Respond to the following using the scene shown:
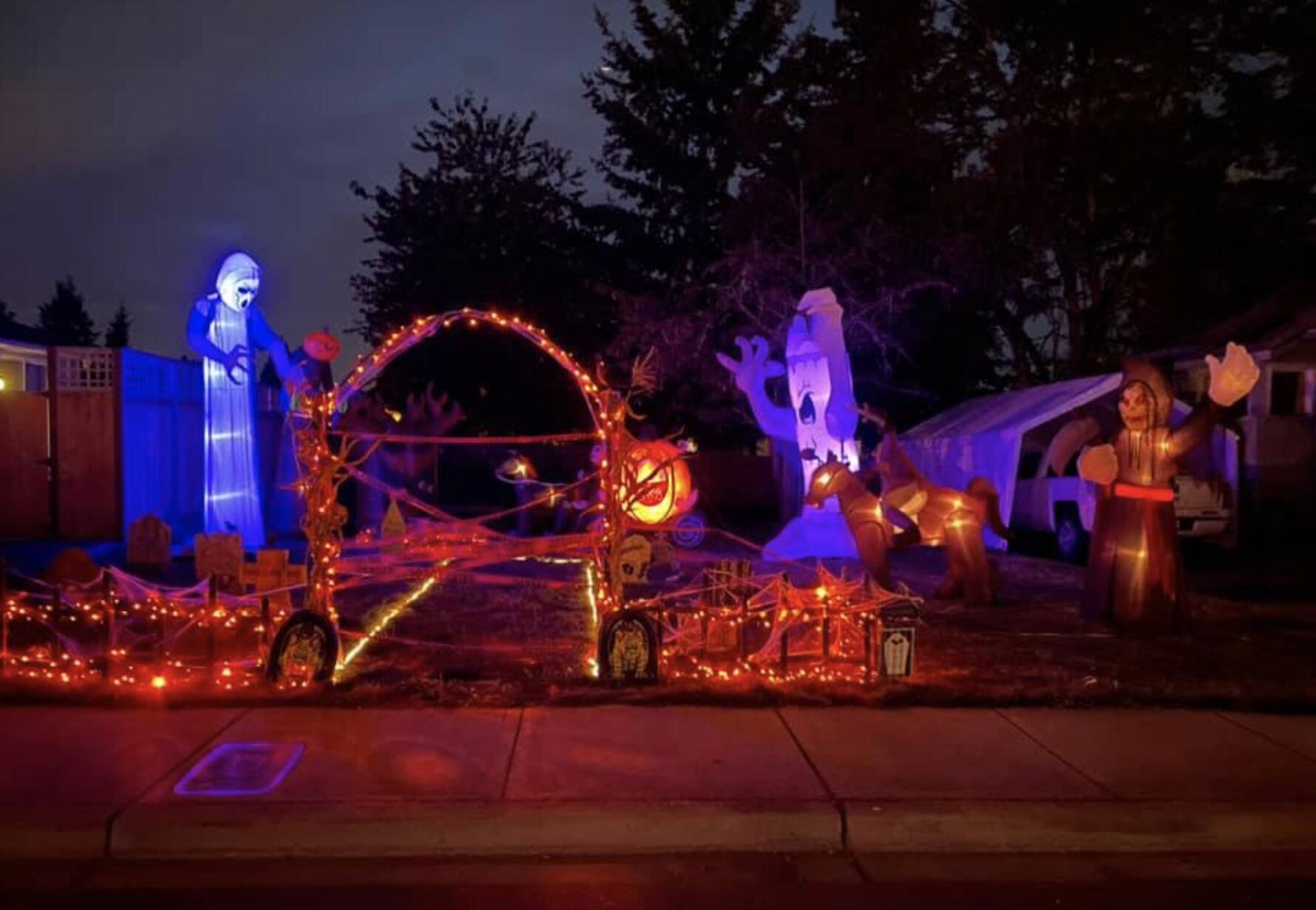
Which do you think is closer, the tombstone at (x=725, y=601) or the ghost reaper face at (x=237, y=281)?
the tombstone at (x=725, y=601)

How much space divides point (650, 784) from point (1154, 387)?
6.29 m

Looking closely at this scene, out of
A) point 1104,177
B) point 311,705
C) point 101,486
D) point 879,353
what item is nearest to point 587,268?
point 879,353

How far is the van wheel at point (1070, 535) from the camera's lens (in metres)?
16.7

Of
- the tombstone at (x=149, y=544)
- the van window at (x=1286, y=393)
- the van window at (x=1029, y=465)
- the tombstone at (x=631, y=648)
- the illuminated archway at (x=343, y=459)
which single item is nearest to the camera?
the tombstone at (x=631, y=648)

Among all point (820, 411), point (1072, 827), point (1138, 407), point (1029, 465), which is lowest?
point (1072, 827)

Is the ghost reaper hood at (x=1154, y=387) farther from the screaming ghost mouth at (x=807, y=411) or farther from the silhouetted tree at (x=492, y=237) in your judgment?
the silhouetted tree at (x=492, y=237)

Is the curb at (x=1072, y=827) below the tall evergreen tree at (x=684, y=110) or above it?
below

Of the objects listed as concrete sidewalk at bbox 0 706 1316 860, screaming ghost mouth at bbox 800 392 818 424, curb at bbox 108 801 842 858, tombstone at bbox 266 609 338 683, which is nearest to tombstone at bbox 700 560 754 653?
concrete sidewalk at bbox 0 706 1316 860

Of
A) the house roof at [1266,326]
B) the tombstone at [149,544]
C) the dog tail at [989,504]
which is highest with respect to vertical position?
the house roof at [1266,326]

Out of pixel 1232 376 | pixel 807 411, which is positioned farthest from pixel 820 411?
pixel 1232 376

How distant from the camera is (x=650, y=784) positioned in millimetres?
6273

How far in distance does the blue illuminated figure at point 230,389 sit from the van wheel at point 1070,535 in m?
11.0

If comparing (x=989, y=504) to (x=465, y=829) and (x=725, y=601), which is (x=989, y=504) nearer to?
(x=725, y=601)

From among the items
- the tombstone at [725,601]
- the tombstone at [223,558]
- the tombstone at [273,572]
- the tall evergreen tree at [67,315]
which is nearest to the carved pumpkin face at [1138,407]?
the tombstone at [725,601]
